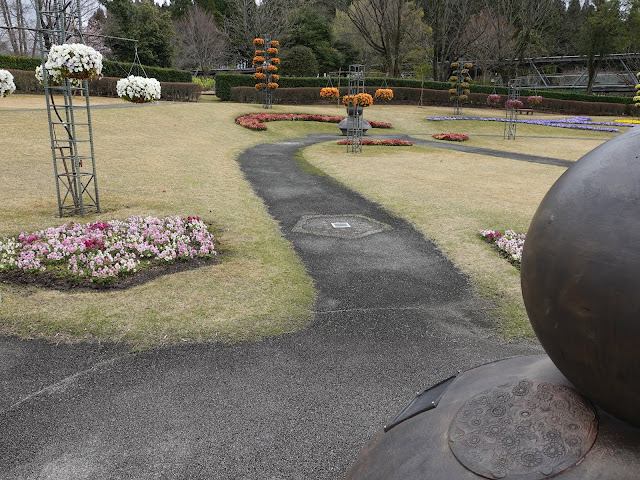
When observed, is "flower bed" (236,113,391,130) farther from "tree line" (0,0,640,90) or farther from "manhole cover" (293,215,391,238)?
"manhole cover" (293,215,391,238)

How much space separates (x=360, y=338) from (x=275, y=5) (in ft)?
166

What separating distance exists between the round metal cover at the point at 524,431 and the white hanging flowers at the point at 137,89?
927 cm

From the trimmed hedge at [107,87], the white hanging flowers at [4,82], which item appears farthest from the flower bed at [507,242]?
the trimmed hedge at [107,87]

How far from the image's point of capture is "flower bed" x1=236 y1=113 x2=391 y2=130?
27.3m

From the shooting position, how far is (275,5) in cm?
4962

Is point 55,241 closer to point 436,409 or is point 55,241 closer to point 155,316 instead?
point 155,316

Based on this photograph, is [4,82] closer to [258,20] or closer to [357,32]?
[258,20]

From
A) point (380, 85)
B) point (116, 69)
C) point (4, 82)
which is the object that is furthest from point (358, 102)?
point (380, 85)

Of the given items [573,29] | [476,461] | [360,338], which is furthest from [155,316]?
[573,29]

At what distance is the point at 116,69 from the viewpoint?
35406mm

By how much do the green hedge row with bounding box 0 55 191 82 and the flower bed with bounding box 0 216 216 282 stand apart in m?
22.5

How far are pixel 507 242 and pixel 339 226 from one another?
11.1 feet

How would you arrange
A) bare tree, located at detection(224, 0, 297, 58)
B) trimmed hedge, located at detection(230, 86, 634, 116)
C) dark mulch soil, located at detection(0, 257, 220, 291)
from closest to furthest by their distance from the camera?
dark mulch soil, located at detection(0, 257, 220, 291) < trimmed hedge, located at detection(230, 86, 634, 116) < bare tree, located at detection(224, 0, 297, 58)

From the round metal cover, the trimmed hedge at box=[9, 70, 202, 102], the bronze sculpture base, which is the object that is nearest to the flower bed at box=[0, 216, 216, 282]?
the bronze sculpture base
